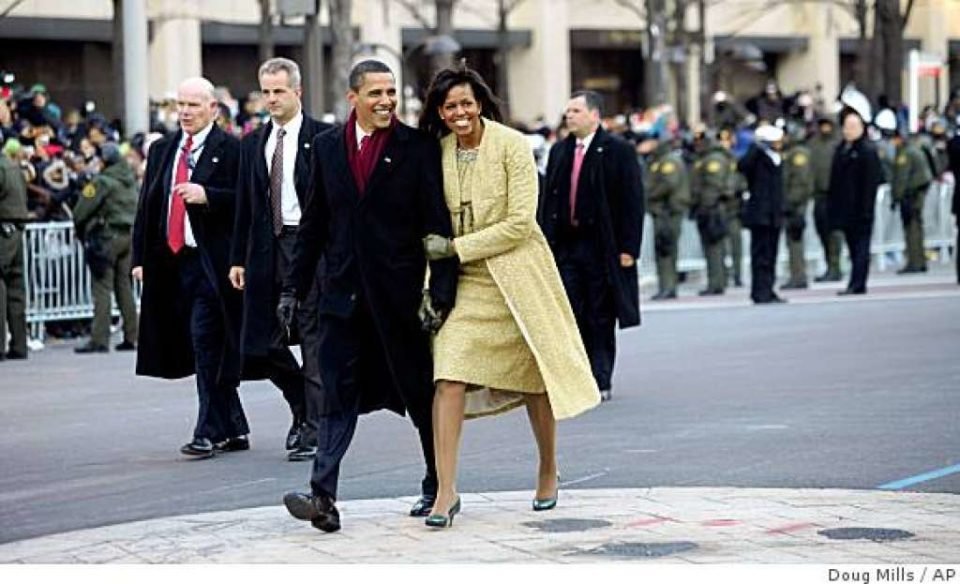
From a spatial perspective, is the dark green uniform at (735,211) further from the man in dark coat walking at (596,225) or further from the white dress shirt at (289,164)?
the white dress shirt at (289,164)

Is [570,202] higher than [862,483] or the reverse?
higher

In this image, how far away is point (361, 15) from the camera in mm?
46781

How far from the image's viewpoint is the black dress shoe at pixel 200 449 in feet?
40.6

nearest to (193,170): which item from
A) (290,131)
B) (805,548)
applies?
(290,131)

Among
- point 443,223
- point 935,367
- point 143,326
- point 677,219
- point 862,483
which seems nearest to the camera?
point 443,223

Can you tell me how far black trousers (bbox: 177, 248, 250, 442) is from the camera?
40.5ft

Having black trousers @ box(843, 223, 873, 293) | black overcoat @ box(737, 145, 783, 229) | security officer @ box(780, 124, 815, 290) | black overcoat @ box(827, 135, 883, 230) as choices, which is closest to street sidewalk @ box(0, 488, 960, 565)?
black overcoat @ box(737, 145, 783, 229)

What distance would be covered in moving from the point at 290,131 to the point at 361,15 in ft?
116

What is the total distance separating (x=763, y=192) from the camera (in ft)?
79.7

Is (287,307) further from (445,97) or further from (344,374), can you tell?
(445,97)

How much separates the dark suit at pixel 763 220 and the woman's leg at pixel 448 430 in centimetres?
1490

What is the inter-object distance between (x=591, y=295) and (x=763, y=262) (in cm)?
984

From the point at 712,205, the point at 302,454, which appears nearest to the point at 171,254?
the point at 302,454
